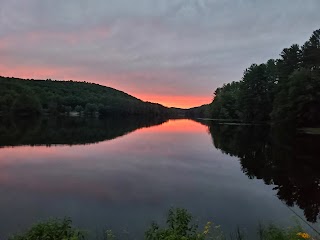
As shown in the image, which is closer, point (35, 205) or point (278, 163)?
point (35, 205)

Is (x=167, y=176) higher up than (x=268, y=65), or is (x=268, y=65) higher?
(x=268, y=65)

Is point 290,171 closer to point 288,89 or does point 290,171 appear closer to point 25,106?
point 288,89

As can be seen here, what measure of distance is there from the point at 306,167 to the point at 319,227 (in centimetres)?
1375

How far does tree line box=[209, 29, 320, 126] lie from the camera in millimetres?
57625

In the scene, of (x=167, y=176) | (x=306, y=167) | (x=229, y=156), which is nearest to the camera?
(x=167, y=176)

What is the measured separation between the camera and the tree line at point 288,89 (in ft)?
189

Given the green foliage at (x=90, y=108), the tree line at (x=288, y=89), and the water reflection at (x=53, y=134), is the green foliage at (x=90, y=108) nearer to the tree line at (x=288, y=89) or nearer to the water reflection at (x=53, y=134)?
the tree line at (x=288, y=89)

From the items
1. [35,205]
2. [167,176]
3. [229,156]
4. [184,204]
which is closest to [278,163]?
[229,156]

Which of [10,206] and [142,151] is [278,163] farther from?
[10,206]

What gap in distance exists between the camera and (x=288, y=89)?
216ft

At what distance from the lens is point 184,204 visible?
1541cm

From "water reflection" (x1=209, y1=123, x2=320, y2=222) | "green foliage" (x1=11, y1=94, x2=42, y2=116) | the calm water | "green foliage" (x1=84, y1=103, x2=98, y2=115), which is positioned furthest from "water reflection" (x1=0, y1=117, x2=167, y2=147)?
"green foliage" (x1=84, y1=103, x2=98, y2=115)

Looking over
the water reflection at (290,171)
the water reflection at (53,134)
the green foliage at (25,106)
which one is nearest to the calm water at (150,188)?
the water reflection at (290,171)

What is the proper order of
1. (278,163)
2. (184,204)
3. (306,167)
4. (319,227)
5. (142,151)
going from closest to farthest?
(319,227)
(184,204)
(306,167)
(278,163)
(142,151)
